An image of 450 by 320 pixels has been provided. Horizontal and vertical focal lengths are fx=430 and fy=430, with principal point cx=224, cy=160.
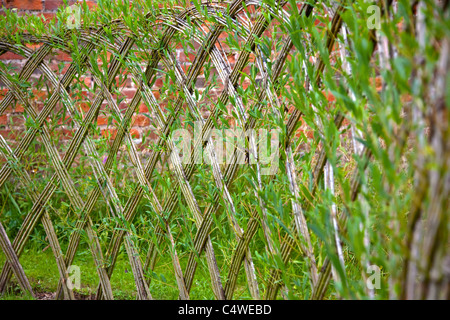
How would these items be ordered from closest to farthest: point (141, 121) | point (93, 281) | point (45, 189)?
point (45, 189)
point (93, 281)
point (141, 121)

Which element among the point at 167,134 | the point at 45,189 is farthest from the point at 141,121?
the point at 167,134

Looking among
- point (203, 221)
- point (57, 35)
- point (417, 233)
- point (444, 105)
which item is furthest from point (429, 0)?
point (57, 35)

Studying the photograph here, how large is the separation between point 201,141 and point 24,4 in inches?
72.7

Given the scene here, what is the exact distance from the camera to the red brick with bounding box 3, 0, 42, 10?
2412 mm

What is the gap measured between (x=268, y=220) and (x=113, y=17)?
32.5 inches

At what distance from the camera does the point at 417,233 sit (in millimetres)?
420

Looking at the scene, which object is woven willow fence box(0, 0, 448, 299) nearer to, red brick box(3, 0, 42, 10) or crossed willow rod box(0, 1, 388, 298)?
crossed willow rod box(0, 1, 388, 298)

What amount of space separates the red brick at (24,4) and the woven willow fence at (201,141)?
99 centimetres

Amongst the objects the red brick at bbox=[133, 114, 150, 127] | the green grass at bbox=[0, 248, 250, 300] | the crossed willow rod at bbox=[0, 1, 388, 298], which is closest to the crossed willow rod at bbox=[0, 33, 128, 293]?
the crossed willow rod at bbox=[0, 1, 388, 298]

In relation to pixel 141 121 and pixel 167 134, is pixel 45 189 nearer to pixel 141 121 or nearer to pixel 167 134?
pixel 167 134

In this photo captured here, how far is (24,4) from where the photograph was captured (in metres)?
2.42

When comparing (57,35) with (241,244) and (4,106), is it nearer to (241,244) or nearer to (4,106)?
(4,106)

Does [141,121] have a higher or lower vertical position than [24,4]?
lower

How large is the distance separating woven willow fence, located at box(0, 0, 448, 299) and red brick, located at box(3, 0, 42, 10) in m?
0.99
